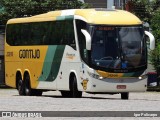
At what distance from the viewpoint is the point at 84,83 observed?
1239 inches

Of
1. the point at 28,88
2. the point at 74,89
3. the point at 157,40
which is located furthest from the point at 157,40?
the point at 74,89

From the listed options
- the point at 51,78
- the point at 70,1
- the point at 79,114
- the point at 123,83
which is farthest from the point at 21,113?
the point at 70,1

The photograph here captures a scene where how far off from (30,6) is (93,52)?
32219mm

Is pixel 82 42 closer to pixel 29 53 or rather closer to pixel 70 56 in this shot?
pixel 70 56

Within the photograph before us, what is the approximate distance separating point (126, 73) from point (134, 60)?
2.26 feet

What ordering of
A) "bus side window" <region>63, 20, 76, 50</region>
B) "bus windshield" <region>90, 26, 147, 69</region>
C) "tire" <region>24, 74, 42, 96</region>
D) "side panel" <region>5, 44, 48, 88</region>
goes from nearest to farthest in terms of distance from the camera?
"bus windshield" <region>90, 26, 147, 69</region>
"bus side window" <region>63, 20, 76, 50</region>
"side panel" <region>5, 44, 48, 88</region>
"tire" <region>24, 74, 42, 96</region>

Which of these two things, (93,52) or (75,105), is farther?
(93,52)

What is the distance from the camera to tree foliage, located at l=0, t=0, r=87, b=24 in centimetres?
6272

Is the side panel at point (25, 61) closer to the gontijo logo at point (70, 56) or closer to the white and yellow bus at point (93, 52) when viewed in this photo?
the white and yellow bus at point (93, 52)

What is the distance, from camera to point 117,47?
31.2 metres

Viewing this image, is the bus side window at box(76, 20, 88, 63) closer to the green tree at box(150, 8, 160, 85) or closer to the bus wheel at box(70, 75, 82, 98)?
the bus wheel at box(70, 75, 82, 98)

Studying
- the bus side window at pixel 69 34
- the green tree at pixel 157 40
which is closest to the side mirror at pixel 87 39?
the bus side window at pixel 69 34

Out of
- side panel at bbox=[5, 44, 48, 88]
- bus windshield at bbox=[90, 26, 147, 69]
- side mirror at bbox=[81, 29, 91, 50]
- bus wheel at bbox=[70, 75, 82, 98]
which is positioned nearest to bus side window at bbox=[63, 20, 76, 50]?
side mirror at bbox=[81, 29, 91, 50]

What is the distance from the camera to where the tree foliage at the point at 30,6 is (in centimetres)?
6272
